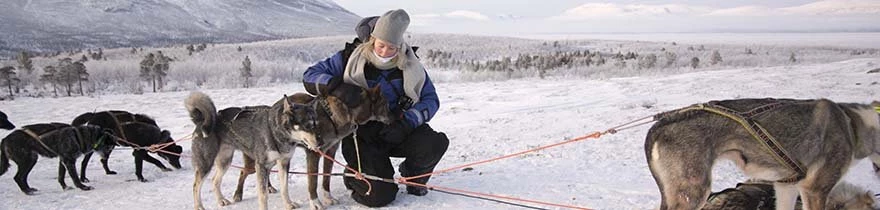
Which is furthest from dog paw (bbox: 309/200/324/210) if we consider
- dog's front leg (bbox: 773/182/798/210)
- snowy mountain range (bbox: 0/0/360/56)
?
snowy mountain range (bbox: 0/0/360/56)

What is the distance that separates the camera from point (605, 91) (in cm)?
1280

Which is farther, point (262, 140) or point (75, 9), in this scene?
point (75, 9)

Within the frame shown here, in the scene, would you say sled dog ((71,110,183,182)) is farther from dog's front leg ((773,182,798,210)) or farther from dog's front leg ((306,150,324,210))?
dog's front leg ((773,182,798,210))

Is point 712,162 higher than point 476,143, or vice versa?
point 712,162

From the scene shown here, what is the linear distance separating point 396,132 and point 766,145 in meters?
2.85

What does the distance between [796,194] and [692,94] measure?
7.98 meters

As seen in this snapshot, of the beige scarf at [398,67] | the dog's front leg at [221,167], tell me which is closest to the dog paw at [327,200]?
the dog's front leg at [221,167]

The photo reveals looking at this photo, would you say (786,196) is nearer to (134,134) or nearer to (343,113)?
(343,113)

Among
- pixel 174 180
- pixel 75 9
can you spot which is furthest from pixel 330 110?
pixel 75 9

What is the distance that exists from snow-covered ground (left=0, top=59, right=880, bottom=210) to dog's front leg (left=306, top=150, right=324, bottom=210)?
1.11 feet

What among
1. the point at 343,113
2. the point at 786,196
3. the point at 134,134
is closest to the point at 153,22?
the point at 134,134

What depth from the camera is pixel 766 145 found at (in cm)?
331

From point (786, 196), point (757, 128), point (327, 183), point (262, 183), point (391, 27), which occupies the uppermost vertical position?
point (391, 27)

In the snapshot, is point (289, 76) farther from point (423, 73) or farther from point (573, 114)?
point (423, 73)
